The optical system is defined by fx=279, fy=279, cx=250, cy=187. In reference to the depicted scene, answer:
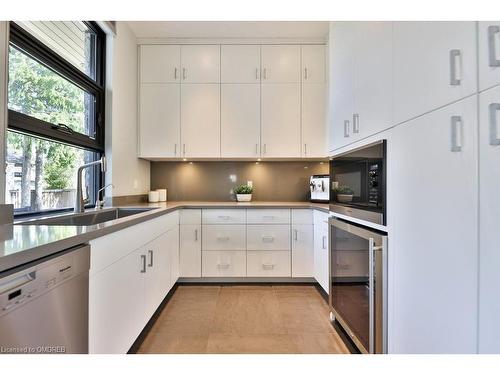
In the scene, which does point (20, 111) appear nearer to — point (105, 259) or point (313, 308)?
point (105, 259)

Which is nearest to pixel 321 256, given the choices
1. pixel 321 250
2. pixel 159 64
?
pixel 321 250

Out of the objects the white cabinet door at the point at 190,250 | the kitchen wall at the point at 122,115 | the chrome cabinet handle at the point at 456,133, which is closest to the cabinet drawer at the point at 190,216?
the white cabinet door at the point at 190,250

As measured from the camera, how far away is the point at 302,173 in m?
3.40

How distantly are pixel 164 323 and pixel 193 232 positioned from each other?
922 millimetres

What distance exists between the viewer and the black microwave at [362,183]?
1.32 meters

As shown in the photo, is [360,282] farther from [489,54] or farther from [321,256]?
[489,54]

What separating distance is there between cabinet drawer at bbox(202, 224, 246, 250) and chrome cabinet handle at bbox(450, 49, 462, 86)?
2.22 metres

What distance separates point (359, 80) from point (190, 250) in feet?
7.00

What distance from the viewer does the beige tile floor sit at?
1786mm

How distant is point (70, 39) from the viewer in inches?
80.9

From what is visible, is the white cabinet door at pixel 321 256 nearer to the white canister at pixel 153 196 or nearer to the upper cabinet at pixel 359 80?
the upper cabinet at pixel 359 80

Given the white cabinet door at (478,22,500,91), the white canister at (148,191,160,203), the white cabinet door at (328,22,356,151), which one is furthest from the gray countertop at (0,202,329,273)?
the white canister at (148,191,160,203)

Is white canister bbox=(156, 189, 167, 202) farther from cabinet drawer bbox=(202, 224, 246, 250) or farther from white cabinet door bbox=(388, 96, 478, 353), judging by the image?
white cabinet door bbox=(388, 96, 478, 353)

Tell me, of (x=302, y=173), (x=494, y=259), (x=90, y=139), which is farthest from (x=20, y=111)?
(x=302, y=173)
